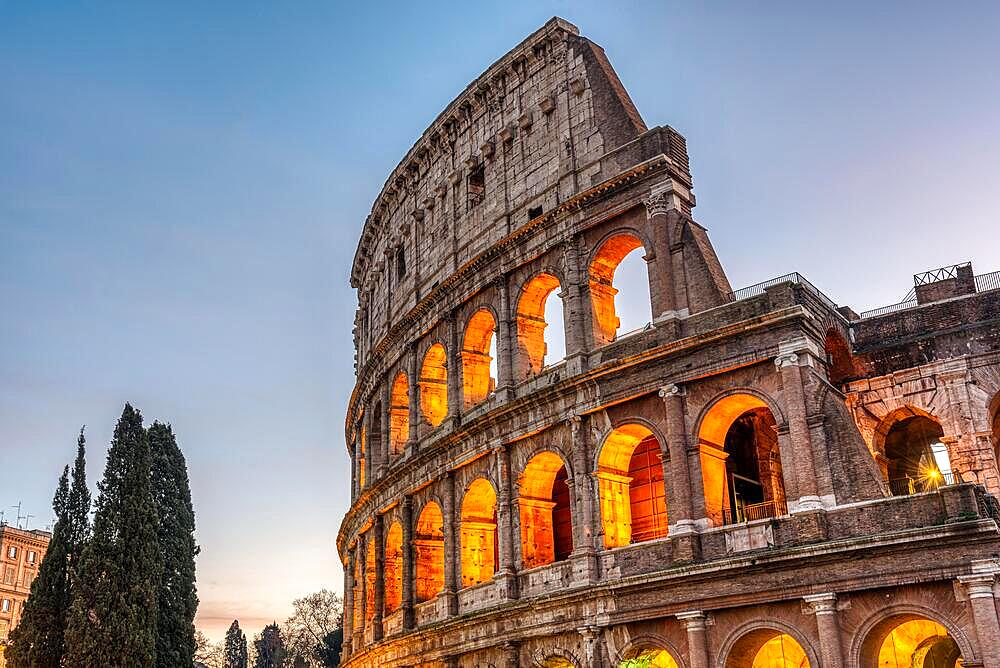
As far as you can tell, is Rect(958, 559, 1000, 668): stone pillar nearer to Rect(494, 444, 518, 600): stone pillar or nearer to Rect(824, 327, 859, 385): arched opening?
Rect(824, 327, 859, 385): arched opening

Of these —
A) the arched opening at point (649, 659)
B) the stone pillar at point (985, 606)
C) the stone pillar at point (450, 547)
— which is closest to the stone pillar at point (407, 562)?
the stone pillar at point (450, 547)

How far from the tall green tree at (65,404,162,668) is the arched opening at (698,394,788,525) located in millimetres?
17269

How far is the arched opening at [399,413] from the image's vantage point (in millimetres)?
28781

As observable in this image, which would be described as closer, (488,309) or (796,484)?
(796,484)

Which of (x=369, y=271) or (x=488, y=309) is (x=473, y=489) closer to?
(x=488, y=309)

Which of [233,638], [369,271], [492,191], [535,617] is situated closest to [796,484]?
[535,617]

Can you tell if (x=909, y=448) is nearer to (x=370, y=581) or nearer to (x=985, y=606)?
(x=985, y=606)

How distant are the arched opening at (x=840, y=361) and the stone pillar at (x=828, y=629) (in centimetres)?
593

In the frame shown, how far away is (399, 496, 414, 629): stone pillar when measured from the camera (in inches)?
970

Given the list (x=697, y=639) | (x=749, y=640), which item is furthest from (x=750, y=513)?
(x=697, y=639)

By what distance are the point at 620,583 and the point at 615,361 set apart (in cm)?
425

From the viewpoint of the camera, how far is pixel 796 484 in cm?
1727

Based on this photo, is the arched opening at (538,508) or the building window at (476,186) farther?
the building window at (476,186)

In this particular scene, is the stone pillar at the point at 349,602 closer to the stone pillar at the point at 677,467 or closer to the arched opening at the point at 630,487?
the arched opening at the point at 630,487
